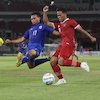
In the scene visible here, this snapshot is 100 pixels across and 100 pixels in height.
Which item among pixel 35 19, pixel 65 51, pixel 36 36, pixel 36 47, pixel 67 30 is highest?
pixel 35 19

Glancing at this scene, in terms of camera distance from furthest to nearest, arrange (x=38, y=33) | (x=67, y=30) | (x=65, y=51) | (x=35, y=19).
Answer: (x=38, y=33) < (x=35, y=19) < (x=67, y=30) < (x=65, y=51)

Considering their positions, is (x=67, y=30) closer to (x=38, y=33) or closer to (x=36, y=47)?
(x=38, y=33)

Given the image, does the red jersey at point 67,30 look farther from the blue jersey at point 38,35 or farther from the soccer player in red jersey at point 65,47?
the blue jersey at point 38,35

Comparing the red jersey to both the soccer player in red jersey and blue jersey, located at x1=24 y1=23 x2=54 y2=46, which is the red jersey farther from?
blue jersey, located at x1=24 y1=23 x2=54 y2=46

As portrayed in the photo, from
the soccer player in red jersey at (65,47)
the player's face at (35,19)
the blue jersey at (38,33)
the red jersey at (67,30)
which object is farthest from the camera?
the blue jersey at (38,33)

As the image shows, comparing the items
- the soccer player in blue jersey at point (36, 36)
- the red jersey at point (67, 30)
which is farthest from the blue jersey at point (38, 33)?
the red jersey at point (67, 30)

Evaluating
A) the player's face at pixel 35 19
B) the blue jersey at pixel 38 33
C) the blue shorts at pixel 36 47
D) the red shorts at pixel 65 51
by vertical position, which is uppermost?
the player's face at pixel 35 19

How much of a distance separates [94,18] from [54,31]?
55.5 meters

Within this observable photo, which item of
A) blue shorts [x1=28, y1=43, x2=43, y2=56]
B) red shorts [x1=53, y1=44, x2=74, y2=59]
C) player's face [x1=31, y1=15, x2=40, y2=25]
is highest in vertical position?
player's face [x1=31, y1=15, x2=40, y2=25]

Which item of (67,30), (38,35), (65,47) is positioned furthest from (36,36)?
(65,47)

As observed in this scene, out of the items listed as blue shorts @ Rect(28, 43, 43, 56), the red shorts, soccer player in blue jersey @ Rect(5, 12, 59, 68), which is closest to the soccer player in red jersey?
the red shorts

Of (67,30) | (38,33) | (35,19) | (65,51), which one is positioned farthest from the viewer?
(38,33)

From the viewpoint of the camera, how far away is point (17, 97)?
8.44 meters

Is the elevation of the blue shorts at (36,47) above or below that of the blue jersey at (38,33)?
below
